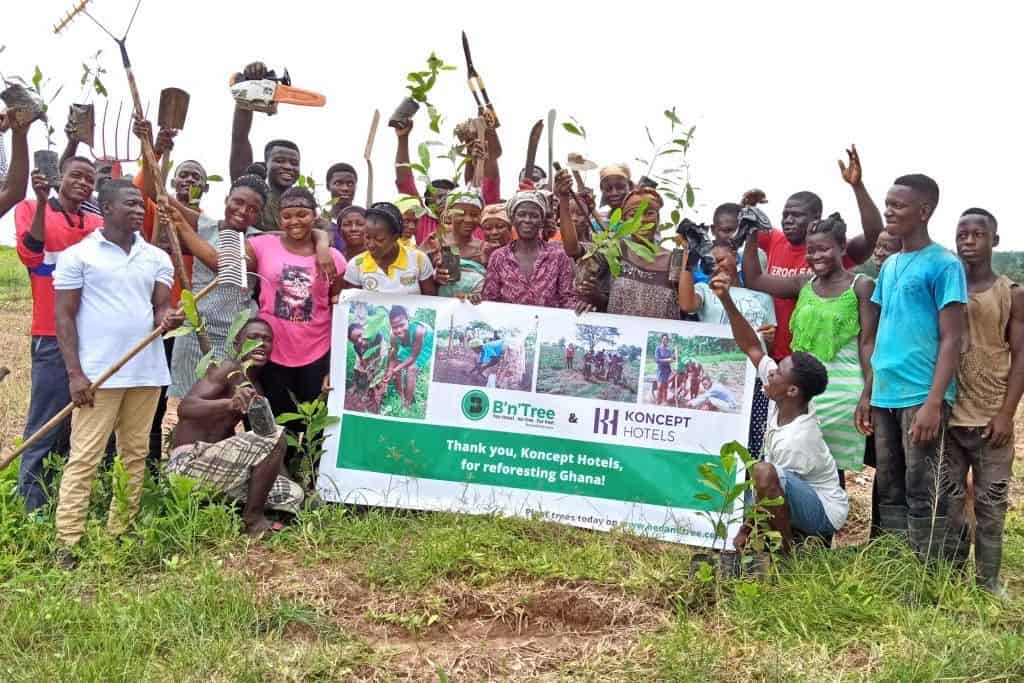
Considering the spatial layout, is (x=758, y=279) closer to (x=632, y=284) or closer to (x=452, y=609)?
(x=632, y=284)

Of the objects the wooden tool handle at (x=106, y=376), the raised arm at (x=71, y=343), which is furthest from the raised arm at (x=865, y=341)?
the raised arm at (x=71, y=343)

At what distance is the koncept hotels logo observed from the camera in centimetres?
497

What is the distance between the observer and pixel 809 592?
3.99m

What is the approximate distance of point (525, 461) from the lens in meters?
5.02

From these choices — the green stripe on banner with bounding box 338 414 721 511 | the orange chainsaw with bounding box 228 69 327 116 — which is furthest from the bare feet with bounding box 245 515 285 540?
the orange chainsaw with bounding box 228 69 327 116

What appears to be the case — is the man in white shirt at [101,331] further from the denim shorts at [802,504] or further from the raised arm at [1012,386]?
the raised arm at [1012,386]

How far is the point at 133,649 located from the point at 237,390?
4.76ft

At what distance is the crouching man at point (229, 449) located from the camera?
477 centimetres

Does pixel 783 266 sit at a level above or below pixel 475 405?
above

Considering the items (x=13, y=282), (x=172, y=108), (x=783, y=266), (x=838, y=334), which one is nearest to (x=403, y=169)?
(x=172, y=108)

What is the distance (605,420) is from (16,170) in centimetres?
326

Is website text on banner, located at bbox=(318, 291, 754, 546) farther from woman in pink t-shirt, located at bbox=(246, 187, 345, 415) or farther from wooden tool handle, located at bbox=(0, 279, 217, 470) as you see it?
wooden tool handle, located at bbox=(0, 279, 217, 470)

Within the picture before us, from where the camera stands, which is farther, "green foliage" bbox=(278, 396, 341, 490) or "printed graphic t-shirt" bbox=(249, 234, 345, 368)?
"printed graphic t-shirt" bbox=(249, 234, 345, 368)

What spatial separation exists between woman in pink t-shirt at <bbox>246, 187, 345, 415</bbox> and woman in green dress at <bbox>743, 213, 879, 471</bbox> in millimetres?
2577
